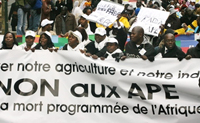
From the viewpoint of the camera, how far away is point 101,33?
38.4 feet

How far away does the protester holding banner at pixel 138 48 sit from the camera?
9.75 meters

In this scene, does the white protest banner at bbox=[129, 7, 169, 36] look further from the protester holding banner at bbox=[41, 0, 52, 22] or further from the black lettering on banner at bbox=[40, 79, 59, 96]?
the protester holding banner at bbox=[41, 0, 52, 22]

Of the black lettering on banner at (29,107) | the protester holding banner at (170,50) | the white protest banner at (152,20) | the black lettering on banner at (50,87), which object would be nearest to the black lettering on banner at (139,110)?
the protester holding banner at (170,50)

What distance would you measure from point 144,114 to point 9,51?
232 centimetres

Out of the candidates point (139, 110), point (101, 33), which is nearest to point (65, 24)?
point (101, 33)

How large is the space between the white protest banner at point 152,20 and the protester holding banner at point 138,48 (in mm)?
1832

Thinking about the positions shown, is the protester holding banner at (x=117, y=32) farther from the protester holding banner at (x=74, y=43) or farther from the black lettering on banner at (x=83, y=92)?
the black lettering on banner at (x=83, y=92)

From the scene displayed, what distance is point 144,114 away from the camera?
9.11 meters

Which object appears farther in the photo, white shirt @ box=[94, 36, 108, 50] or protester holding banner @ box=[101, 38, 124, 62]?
white shirt @ box=[94, 36, 108, 50]

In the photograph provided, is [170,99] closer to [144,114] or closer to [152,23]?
[144,114]

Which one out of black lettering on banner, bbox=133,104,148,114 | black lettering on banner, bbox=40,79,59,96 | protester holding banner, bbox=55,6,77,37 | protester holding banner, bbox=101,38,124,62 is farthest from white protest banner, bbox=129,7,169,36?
protester holding banner, bbox=55,6,77,37

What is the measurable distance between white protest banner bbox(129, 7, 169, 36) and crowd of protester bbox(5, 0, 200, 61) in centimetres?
20

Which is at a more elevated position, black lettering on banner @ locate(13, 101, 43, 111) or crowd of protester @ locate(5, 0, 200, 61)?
crowd of protester @ locate(5, 0, 200, 61)

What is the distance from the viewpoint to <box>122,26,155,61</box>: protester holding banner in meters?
9.75
